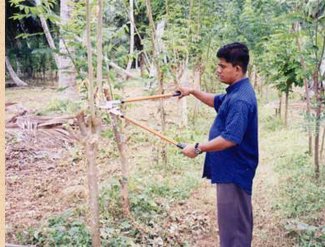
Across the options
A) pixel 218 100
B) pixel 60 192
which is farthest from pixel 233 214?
pixel 60 192

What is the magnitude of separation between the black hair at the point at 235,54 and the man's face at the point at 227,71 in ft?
0.08

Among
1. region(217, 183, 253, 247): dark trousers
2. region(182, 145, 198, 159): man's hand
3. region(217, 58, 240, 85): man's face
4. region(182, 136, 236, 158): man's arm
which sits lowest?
region(217, 183, 253, 247): dark trousers

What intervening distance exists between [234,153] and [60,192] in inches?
99.5

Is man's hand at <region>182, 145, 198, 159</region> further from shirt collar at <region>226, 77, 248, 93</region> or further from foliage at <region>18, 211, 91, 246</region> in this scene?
foliage at <region>18, 211, 91, 246</region>

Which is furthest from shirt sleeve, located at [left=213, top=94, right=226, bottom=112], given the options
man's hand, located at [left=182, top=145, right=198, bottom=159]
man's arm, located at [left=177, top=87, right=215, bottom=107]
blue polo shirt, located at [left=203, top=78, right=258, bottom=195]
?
man's hand, located at [left=182, top=145, right=198, bottom=159]

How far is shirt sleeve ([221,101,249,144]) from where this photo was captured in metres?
2.16

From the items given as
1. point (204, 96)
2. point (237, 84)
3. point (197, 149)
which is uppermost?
point (237, 84)

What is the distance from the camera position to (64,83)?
22.7 ft

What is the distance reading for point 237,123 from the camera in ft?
7.11

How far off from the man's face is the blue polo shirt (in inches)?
1.8

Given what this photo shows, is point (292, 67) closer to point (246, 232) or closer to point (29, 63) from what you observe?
point (246, 232)

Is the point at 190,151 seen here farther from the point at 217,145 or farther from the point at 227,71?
the point at 227,71

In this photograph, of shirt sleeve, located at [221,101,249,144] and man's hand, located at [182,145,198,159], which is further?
man's hand, located at [182,145,198,159]

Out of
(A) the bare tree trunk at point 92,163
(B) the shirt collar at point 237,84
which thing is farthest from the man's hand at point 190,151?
(A) the bare tree trunk at point 92,163
